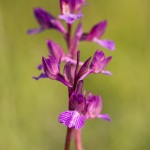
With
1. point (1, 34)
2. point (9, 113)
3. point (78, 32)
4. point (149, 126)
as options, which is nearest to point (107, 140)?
point (149, 126)

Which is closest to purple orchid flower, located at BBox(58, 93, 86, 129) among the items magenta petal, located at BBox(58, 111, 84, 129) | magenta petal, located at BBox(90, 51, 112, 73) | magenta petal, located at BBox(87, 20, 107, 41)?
magenta petal, located at BBox(58, 111, 84, 129)

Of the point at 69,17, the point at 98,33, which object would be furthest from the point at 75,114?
the point at 98,33

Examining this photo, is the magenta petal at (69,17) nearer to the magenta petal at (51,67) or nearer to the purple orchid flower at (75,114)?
the magenta petal at (51,67)

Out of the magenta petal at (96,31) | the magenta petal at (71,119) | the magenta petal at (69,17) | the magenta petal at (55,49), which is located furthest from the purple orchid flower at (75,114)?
the magenta petal at (96,31)

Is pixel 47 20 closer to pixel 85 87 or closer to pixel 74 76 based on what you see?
pixel 74 76

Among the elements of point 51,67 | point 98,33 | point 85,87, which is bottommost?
point 85,87

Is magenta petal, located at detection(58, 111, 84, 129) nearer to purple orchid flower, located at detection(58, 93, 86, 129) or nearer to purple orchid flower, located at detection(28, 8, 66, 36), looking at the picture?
purple orchid flower, located at detection(58, 93, 86, 129)
